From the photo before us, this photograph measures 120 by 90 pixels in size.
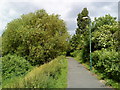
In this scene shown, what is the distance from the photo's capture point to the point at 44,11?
2078 cm

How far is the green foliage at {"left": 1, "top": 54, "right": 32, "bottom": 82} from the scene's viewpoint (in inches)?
642

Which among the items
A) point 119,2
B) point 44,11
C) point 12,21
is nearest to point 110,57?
point 119,2

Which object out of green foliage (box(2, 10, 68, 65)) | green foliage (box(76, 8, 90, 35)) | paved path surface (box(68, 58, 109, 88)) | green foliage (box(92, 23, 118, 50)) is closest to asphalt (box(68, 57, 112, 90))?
paved path surface (box(68, 58, 109, 88))

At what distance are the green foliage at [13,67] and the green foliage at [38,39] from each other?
5.82 ft

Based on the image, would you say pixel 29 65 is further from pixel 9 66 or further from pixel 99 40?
pixel 99 40

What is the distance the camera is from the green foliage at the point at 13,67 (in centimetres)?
1631

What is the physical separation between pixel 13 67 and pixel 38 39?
418 centimetres

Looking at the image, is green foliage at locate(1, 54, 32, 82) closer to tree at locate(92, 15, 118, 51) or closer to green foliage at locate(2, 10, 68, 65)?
green foliage at locate(2, 10, 68, 65)

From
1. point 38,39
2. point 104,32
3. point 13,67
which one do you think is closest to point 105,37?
point 104,32

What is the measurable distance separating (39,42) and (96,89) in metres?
10.6

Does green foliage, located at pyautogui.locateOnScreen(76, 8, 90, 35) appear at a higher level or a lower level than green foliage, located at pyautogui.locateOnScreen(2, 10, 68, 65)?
higher

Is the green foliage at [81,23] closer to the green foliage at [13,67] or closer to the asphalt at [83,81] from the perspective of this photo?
the green foliage at [13,67]

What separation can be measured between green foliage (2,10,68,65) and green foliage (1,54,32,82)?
1.77 m

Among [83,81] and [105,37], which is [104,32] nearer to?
[105,37]
